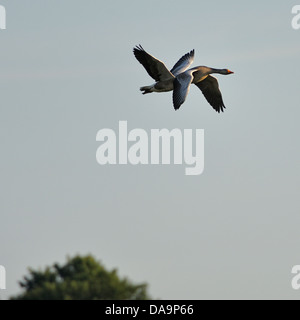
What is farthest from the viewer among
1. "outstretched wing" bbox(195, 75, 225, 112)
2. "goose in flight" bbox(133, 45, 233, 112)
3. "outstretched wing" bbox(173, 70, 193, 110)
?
"outstretched wing" bbox(195, 75, 225, 112)

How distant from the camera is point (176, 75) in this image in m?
38.7

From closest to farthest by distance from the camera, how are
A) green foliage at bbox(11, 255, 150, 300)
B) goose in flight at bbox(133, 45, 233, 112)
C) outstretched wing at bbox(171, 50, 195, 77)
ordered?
goose in flight at bbox(133, 45, 233, 112) < outstretched wing at bbox(171, 50, 195, 77) < green foliage at bbox(11, 255, 150, 300)

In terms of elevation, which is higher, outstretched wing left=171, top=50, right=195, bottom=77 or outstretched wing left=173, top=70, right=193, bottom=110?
outstretched wing left=171, top=50, right=195, bottom=77

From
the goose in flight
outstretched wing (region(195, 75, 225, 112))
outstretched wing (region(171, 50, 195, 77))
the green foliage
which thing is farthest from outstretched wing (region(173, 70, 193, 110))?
the green foliage

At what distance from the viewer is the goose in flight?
3688 cm

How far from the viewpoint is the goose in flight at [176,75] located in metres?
36.9

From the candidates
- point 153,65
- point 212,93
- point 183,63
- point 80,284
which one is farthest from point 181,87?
point 80,284

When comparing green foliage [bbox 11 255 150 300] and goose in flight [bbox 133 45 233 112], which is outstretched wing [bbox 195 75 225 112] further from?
green foliage [bbox 11 255 150 300]

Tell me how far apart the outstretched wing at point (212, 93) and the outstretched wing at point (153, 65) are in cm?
307

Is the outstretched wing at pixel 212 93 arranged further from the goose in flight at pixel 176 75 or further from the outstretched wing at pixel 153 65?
the outstretched wing at pixel 153 65

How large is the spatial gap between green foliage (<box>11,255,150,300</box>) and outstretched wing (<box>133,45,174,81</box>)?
5074 cm

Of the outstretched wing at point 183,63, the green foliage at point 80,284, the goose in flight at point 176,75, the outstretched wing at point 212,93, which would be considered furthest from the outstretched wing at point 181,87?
the green foliage at point 80,284
